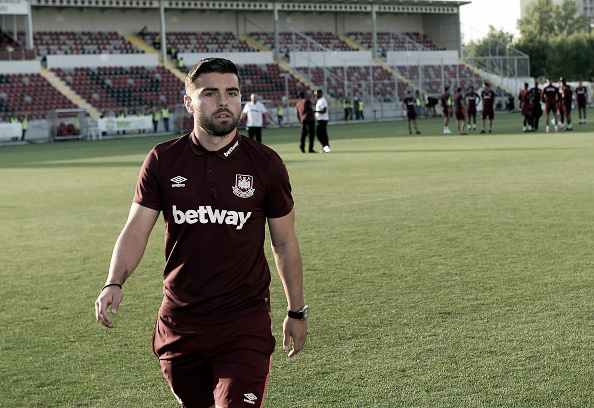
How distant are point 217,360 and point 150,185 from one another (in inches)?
28.9

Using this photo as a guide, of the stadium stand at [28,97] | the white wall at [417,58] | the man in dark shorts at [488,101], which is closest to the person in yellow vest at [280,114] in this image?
the stadium stand at [28,97]

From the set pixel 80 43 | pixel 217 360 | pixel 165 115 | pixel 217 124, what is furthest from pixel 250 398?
pixel 80 43

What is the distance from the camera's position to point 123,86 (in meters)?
48.8

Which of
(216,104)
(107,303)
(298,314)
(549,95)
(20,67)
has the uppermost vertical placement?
(20,67)

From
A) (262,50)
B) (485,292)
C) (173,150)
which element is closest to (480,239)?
(485,292)

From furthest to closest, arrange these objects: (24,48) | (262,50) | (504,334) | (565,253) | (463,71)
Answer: (463,71) → (262,50) → (24,48) → (565,253) → (504,334)

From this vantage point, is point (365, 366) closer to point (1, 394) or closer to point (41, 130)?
point (1, 394)

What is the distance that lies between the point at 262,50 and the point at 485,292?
53864mm

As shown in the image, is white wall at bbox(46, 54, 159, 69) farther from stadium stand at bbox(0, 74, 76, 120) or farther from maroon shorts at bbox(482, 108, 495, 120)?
maroon shorts at bbox(482, 108, 495, 120)

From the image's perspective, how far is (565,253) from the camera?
28.1 ft

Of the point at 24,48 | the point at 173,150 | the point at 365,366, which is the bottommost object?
the point at 365,366

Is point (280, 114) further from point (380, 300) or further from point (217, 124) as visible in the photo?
point (217, 124)

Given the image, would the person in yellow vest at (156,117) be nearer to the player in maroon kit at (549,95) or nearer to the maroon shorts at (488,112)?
the maroon shorts at (488,112)

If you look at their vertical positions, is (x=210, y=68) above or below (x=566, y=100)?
below
